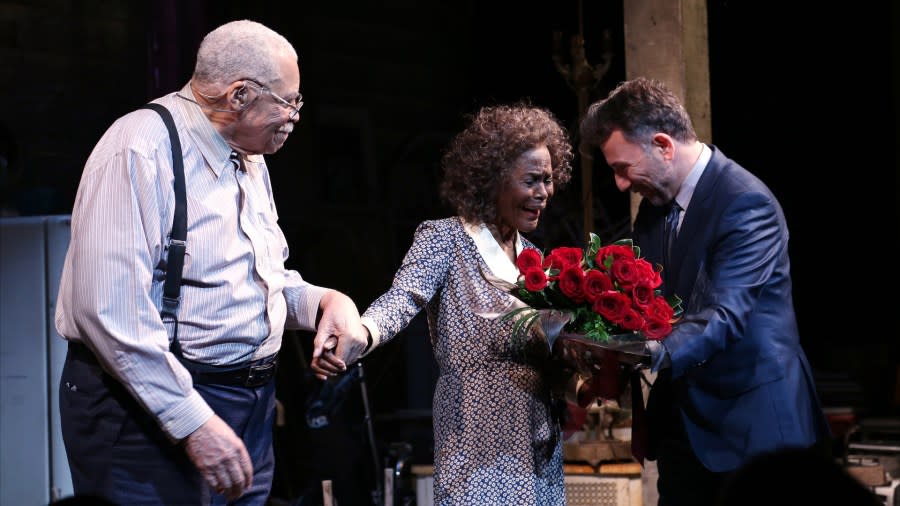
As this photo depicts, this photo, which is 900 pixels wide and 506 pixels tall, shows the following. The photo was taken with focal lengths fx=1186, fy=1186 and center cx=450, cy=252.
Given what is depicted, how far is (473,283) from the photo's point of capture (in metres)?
3.21

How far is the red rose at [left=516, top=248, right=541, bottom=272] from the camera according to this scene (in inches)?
121

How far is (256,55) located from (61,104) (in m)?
4.28

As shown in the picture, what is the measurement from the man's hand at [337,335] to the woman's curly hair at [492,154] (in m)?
0.63

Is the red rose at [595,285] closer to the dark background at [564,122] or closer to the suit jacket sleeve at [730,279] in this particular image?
the suit jacket sleeve at [730,279]

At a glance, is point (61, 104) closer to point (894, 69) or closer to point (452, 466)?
point (452, 466)

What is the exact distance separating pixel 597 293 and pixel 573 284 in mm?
66

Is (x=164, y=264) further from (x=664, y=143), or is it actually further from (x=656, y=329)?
(x=664, y=143)

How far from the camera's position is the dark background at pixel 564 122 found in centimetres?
741

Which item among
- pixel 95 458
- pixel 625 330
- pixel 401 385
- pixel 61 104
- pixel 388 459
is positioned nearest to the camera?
pixel 95 458

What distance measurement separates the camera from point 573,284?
3.00m

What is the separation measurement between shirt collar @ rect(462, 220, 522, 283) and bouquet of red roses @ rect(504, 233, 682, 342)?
0.09m

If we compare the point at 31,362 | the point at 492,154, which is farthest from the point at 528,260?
the point at 31,362

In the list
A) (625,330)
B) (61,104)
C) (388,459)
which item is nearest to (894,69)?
(388,459)

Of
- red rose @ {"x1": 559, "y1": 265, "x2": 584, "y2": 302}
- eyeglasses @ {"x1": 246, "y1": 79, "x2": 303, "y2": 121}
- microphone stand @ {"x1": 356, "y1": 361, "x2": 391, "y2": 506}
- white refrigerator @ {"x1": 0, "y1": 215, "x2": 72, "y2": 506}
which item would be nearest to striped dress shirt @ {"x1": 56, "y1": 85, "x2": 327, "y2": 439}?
eyeglasses @ {"x1": 246, "y1": 79, "x2": 303, "y2": 121}
